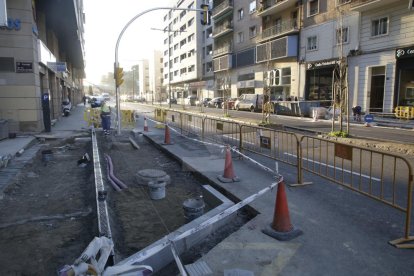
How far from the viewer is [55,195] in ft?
21.9

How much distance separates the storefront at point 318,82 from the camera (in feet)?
102

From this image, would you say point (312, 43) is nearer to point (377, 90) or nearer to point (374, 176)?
point (377, 90)

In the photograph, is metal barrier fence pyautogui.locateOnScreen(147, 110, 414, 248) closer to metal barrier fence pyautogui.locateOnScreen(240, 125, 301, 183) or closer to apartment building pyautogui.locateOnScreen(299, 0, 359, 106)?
metal barrier fence pyautogui.locateOnScreen(240, 125, 301, 183)

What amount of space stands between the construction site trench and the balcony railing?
94.8ft

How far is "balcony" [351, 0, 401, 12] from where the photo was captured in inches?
905

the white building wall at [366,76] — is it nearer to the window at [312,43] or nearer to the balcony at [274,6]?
the window at [312,43]

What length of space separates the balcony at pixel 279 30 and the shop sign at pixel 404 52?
12.3 m

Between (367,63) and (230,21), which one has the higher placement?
(230,21)

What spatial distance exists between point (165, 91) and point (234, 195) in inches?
3790

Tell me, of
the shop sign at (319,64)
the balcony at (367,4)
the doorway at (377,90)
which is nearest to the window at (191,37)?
the shop sign at (319,64)

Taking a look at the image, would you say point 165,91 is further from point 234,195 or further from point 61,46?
point 234,195

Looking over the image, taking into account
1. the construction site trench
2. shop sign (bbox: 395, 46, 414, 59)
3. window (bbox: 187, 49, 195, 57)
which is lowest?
the construction site trench

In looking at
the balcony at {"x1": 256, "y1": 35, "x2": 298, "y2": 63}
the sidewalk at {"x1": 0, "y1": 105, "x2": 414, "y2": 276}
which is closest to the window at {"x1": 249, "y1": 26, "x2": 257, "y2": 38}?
the balcony at {"x1": 256, "y1": 35, "x2": 298, "y2": 63}

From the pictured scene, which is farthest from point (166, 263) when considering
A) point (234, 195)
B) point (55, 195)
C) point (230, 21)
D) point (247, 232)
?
point (230, 21)
